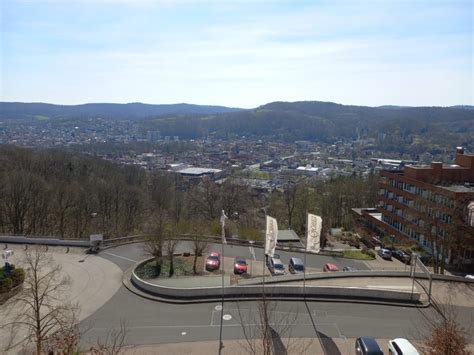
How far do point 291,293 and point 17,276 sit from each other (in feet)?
65.6

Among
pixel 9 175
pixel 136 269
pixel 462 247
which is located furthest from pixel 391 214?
pixel 9 175

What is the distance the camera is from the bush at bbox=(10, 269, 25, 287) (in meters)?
29.2

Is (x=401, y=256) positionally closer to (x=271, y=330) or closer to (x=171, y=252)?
(x=171, y=252)

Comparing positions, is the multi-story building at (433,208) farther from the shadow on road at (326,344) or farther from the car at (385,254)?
the shadow on road at (326,344)

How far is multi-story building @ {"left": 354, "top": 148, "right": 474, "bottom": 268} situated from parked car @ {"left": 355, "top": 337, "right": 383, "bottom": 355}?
23.1m

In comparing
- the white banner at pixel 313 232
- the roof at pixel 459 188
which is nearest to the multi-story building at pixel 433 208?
the roof at pixel 459 188

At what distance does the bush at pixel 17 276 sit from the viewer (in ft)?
95.9

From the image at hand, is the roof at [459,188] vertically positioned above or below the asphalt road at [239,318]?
above

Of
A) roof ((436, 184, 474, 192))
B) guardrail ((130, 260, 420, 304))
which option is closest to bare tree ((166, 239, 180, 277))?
guardrail ((130, 260, 420, 304))

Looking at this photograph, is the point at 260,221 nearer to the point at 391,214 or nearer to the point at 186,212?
the point at 186,212

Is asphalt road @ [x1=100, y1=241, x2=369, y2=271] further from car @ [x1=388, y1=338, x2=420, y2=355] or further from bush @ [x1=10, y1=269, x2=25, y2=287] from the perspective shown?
car @ [x1=388, y1=338, x2=420, y2=355]

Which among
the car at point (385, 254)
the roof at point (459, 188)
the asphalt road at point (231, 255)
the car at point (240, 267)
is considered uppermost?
the roof at point (459, 188)

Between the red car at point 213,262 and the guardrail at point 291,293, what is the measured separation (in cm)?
954

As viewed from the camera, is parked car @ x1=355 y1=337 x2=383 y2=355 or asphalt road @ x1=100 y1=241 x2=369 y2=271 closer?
parked car @ x1=355 y1=337 x2=383 y2=355
